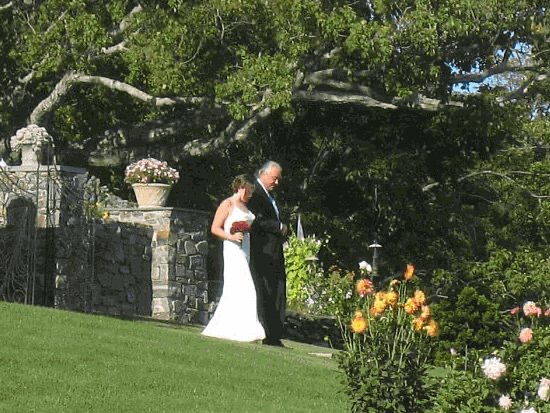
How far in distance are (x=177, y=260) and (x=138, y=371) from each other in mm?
9937

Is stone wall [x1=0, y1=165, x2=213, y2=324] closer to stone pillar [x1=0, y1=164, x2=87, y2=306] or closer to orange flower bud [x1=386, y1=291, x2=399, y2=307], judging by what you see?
stone pillar [x1=0, y1=164, x2=87, y2=306]

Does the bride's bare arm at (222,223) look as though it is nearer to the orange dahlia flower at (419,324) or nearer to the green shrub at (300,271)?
the orange dahlia flower at (419,324)

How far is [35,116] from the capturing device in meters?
29.2

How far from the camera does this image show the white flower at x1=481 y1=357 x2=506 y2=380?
10.9 m

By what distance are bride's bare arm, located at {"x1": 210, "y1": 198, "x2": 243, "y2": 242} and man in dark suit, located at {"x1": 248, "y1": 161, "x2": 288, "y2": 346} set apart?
31 centimetres

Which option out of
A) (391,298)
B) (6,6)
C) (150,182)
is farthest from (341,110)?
(391,298)

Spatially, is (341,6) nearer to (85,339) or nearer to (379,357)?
(85,339)

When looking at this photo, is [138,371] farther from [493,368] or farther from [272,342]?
[272,342]

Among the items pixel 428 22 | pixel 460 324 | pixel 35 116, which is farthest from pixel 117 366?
pixel 35 116

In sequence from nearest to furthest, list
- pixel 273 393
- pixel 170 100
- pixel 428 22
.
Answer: pixel 273 393 → pixel 428 22 → pixel 170 100

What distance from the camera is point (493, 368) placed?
10.9 metres

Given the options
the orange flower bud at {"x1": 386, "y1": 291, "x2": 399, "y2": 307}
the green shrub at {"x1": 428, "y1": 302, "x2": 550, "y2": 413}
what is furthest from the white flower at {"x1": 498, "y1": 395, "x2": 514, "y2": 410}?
the orange flower bud at {"x1": 386, "y1": 291, "x2": 399, "y2": 307}

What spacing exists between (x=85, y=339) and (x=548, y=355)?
16.0 ft

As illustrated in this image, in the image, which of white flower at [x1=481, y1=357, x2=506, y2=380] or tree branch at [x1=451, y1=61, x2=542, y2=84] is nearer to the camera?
white flower at [x1=481, y1=357, x2=506, y2=380]
